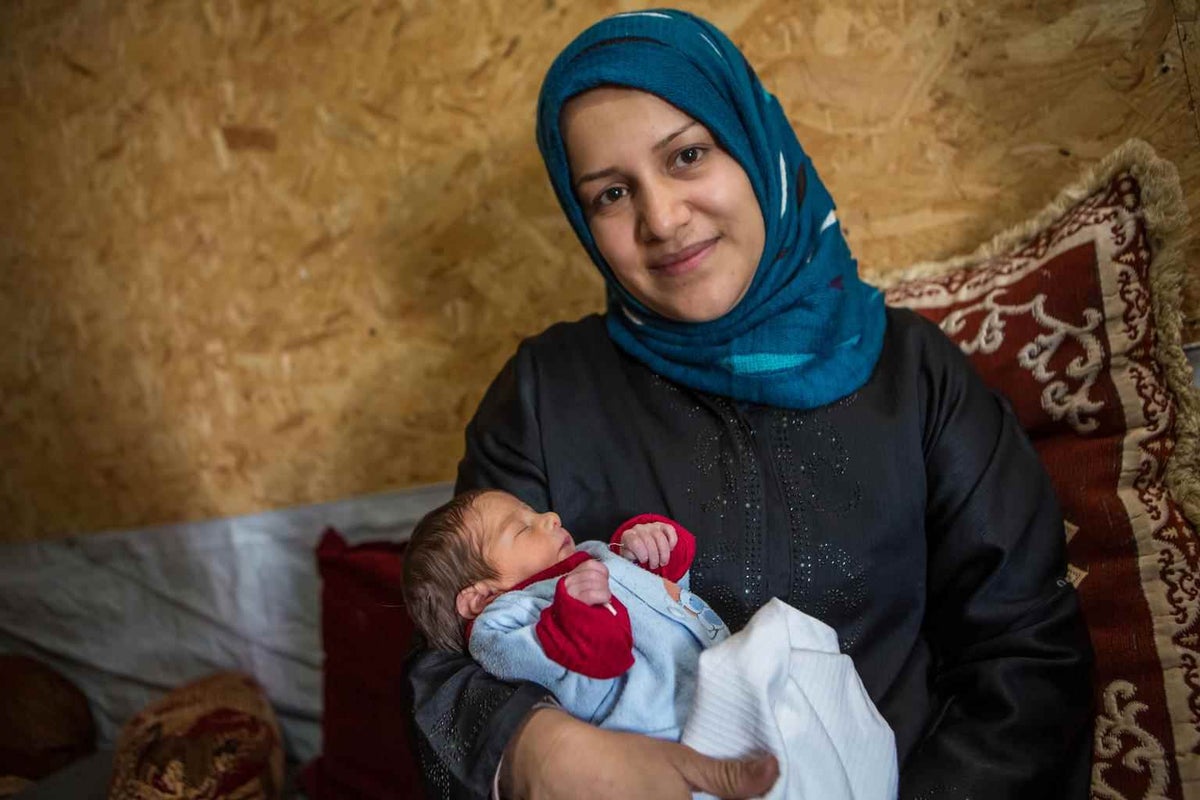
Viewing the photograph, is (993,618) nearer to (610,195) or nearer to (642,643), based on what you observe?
(642,643)

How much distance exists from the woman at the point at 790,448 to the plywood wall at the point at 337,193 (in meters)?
0.49

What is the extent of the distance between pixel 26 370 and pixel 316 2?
1372mm

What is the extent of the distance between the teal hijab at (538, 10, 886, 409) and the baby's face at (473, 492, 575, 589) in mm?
341

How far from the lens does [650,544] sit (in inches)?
48.3

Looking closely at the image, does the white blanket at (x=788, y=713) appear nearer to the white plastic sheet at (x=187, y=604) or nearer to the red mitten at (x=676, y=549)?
the red mitten at (x=676, y=549)

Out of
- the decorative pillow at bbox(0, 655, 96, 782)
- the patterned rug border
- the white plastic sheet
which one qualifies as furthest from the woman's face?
the decorative pillow at bbox(0, 655, 96, 782)

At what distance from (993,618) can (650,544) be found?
0.49 m

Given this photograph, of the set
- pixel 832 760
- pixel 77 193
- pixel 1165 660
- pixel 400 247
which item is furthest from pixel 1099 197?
pixel 77 193

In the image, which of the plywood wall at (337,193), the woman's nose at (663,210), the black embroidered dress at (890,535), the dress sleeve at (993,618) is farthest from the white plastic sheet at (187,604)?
the dress sleeve at (993,618)

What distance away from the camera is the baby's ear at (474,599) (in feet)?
3.99

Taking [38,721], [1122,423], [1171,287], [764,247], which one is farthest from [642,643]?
[38,721]

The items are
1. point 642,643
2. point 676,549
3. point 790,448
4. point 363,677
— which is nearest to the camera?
point 642,643

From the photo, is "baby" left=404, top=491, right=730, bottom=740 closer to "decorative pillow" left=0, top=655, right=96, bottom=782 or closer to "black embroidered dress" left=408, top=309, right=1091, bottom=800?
"black embroidered dress" left=408, top=309, right=1091, bottom=800

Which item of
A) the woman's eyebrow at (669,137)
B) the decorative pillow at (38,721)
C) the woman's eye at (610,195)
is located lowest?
the decorative pillow at (38,721)
